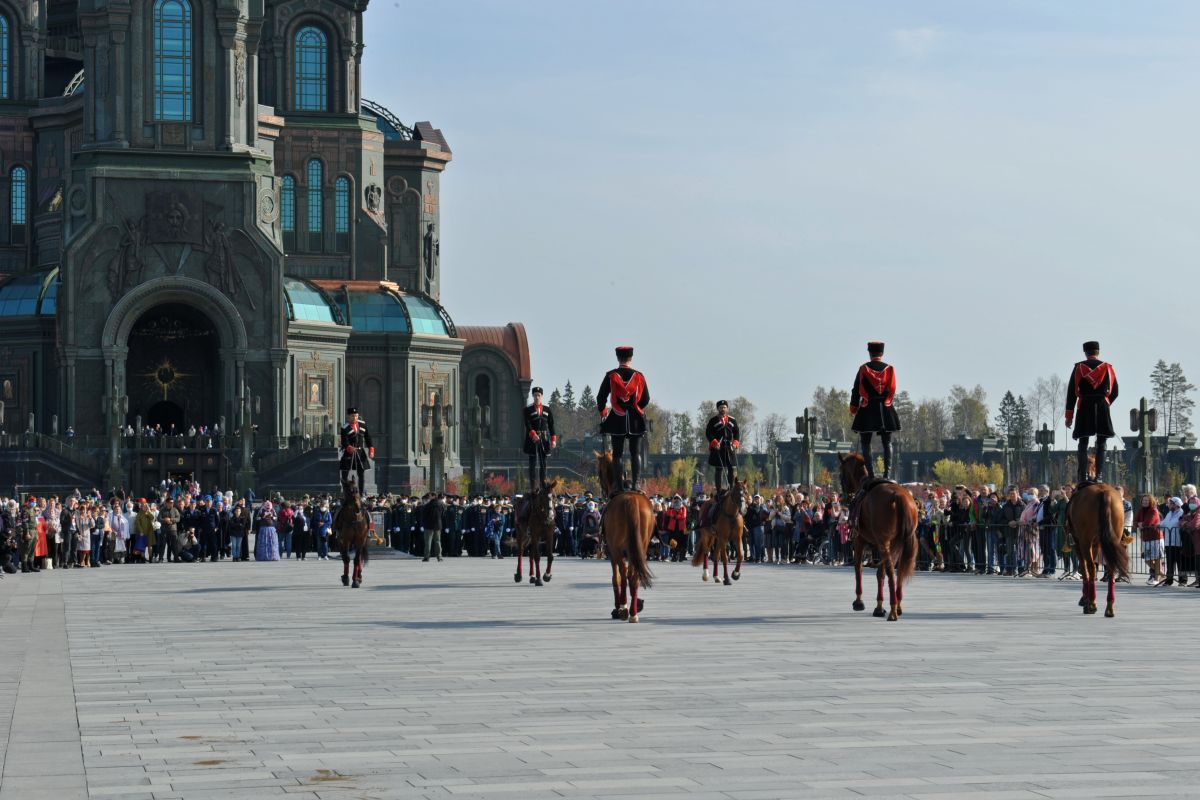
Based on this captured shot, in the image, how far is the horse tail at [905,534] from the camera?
2331 cm

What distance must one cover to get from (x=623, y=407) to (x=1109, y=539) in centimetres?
603

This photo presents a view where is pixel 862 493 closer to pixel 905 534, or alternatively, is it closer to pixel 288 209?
pixel 905 534

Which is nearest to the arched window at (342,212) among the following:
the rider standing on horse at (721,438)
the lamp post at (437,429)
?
the lamp post at (437,429)

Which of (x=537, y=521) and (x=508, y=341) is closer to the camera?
(x=537, y=521)

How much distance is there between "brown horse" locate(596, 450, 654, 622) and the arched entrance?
245 ft

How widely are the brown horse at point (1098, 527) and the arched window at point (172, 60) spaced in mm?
72820

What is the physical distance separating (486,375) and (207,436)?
35.7 meters

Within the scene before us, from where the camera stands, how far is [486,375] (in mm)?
124750

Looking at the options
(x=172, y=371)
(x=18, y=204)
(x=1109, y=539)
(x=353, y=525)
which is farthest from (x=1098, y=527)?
(x=18, y=204)

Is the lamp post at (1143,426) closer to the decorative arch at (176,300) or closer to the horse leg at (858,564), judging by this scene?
the horse leg at (858,564)

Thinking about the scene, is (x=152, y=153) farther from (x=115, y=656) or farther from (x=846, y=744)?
(x=846, y=744)

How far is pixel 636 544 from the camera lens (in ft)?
76.5

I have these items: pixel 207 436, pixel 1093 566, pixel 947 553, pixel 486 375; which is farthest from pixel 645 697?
pixel 486 375

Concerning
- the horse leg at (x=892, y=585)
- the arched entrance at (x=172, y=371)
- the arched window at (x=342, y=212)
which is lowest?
the horse leg at (x=892, y=585)
